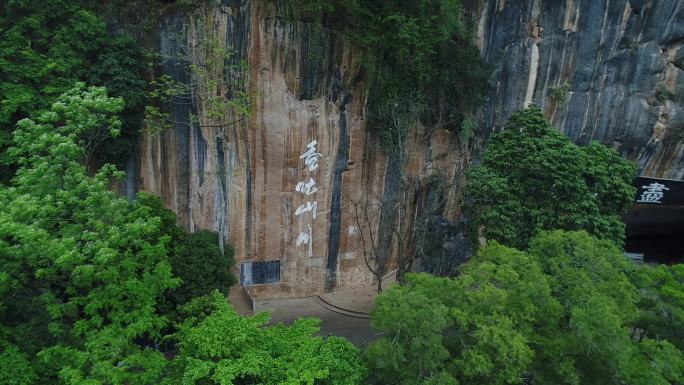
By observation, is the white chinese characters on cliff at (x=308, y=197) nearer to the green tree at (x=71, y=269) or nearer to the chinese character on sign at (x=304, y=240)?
the chinese character on sign at (x=304, y=240)

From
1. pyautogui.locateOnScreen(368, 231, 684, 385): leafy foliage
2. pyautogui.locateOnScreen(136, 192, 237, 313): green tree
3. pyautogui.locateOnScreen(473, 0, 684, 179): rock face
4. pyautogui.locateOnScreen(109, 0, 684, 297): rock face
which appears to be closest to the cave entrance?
pyautogui.locateOnScreen(109, 0, 684, 297): rock face

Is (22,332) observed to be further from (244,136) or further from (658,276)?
(658,276)

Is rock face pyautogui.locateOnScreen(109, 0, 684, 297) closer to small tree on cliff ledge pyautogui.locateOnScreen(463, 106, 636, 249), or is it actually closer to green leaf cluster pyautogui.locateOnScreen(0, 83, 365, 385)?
small tree on cliff ledge pyautogui.locateOnScreen(463, 106, 636, 249)

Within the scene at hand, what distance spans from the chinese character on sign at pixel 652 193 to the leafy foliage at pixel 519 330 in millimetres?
6866

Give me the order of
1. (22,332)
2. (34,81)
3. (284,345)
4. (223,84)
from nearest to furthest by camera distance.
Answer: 1. (22,332)
2. (284,345)
3. (34,81)
4. (223,84)

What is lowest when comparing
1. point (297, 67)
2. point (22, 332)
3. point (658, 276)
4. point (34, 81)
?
point (22, 332)

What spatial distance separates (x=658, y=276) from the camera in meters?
6.52

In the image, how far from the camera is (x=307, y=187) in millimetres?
10547

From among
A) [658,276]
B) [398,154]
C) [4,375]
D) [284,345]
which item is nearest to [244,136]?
[398,154]

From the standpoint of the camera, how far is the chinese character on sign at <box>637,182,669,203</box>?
1165 centimetres

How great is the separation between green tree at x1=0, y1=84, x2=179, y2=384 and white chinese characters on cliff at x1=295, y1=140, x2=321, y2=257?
189 inches

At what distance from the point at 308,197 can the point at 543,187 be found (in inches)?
196

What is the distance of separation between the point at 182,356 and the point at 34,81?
560 centimetres

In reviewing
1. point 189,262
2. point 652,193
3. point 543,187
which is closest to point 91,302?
point 189,262
